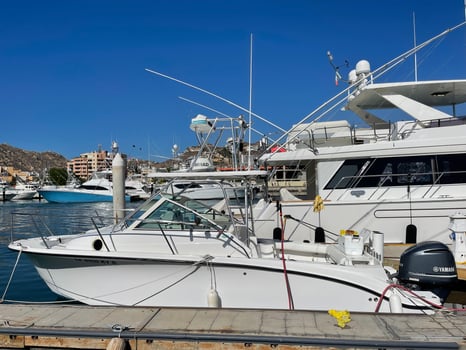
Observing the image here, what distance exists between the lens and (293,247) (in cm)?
731

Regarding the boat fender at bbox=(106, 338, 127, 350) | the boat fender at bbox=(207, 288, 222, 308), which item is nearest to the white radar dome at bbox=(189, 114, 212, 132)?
the boat fender at bbox=(207, 288, 222, 308)

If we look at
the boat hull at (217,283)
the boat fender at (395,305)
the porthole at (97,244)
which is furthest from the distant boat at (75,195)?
the boat fender at (395,305)

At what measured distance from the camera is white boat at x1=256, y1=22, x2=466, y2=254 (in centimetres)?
900

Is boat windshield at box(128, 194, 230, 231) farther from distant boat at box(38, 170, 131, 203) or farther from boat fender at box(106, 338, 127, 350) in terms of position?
distant boat at box(38, 170, 131, 203)

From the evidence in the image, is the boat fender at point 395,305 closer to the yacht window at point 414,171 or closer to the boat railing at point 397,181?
the boat railing at point 397,181

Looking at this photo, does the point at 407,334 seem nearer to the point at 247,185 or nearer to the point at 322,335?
the point at 322,335

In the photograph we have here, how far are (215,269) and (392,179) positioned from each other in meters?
5.76

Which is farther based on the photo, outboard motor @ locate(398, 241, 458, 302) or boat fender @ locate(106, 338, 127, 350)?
outboard motor @ locate(398, 241, 458, 302)

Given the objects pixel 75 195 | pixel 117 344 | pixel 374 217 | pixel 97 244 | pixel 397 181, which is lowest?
pixel 117 344

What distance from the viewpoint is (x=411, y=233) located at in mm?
8898

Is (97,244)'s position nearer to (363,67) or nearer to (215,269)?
(215,269)

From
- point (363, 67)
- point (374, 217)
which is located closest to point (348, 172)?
point (374, 217)

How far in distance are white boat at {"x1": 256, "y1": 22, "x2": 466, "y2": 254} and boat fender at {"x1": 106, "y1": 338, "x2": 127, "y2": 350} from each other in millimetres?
5298

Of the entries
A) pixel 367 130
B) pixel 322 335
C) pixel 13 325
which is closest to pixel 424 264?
pixel 322 335
